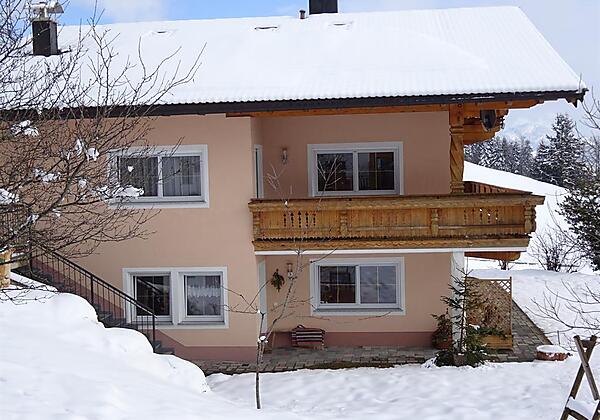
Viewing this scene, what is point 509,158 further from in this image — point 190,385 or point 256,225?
point 190,385

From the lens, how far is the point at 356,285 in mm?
15305

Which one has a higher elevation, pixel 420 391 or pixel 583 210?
pixel 583 210

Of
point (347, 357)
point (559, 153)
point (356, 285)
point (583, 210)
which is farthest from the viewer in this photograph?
point (559, 153)

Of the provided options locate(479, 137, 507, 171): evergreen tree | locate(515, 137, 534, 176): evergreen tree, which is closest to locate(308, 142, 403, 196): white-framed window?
locate(479, 137, 507, 171): evergreen tree

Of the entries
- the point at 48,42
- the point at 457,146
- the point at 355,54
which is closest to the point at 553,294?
the point at 457,146

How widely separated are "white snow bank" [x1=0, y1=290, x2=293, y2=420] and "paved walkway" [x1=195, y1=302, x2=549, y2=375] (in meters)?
2.97

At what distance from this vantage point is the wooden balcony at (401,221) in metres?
12.9

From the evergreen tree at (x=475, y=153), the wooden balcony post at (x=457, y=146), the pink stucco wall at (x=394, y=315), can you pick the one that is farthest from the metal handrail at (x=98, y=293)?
the evergreen tree at (x=475, y=153)

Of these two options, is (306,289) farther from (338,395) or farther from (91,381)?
(91,381)

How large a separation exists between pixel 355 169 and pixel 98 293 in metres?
6.24

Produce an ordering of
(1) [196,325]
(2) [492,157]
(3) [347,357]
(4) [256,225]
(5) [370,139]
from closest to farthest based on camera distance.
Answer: (4) [256,225], (3) [347,357], (1) [196,325], (5) [370,139], (2) [492,157]

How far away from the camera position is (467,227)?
13086 mm

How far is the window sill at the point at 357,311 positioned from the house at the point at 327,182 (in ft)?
0.11

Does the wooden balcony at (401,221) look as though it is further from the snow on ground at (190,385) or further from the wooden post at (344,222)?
the snow on ground at (190,385)
